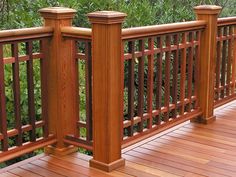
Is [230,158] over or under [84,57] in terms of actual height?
under

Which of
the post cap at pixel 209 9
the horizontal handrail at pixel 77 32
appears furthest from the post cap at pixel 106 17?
the post cap at pixel 209 9

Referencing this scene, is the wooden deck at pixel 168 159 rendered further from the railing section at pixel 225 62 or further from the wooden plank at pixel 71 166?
the railing section at pixel 225 62

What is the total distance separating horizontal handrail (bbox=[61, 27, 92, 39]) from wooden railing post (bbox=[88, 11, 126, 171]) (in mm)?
105

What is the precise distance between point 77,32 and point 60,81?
0.39 metres

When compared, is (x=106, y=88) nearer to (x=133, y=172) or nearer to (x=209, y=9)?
(x=133, y=172)

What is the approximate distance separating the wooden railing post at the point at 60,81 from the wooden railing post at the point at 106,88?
12.3 inches

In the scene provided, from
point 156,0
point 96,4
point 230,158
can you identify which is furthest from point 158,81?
point 156,0

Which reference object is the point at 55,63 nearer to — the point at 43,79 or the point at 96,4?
the point at 43,79

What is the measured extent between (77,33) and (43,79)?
42 cm

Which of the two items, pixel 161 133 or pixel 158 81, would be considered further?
pixel 161 133

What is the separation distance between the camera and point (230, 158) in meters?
3.48

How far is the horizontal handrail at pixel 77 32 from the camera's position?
316cm

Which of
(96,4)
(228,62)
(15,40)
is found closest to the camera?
(15,40)

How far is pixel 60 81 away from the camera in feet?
11.0
